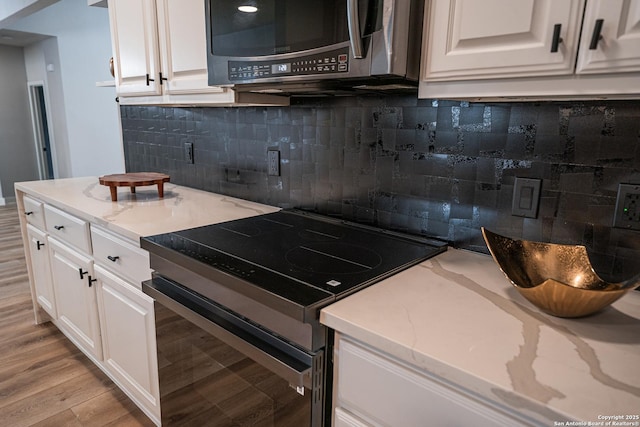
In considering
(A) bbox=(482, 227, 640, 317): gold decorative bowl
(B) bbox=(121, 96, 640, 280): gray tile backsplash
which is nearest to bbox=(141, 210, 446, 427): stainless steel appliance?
(B) bbox=(121, 96, 640, 280): gray tile backsplash

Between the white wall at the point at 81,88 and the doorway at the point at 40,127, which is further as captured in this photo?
the doorway at the point at 40,127

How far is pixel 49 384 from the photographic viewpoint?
6.37 ft

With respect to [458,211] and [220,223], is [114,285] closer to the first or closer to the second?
[220,223]

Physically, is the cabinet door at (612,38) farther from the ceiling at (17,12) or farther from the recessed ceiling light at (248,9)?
the ceiling at (17,12)

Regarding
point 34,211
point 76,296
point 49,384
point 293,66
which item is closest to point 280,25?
point 293,66

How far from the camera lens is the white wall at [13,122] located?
588cm

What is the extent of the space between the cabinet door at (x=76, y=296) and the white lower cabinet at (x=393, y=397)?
140 cm

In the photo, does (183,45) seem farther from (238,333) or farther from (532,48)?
(532,48)

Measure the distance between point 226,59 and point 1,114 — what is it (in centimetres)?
653

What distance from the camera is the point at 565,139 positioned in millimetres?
1029

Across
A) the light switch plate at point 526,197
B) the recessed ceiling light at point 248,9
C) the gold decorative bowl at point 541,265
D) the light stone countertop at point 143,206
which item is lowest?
the light stone countertop at point 143,206

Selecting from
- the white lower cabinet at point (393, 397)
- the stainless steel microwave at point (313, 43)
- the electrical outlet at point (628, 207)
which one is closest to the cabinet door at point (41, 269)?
the stainless steel microwave at point (313, 43)

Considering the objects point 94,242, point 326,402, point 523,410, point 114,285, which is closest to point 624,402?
point 523,410

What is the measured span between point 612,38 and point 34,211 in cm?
261
